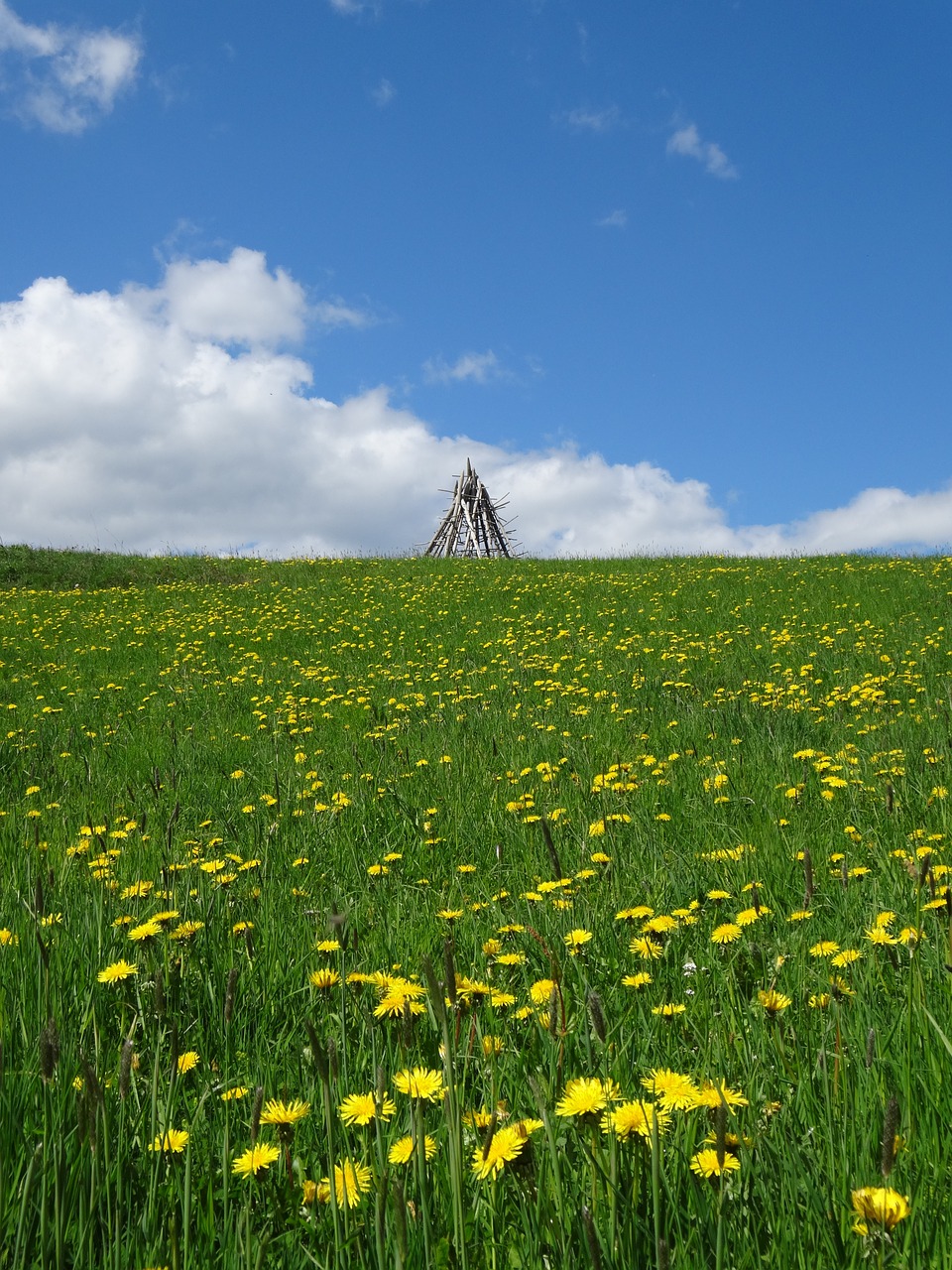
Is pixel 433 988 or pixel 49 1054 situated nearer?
pixel 433 988

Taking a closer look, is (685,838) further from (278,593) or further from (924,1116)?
(278,593)

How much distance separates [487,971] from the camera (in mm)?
2334

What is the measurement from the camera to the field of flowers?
4.16 feet

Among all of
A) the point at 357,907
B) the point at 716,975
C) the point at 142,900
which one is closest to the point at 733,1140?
the point at 716,975

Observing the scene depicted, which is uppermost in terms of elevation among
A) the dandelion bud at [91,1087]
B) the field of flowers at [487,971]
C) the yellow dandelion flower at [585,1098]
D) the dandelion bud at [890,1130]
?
the dandelion bud at [91,1087]

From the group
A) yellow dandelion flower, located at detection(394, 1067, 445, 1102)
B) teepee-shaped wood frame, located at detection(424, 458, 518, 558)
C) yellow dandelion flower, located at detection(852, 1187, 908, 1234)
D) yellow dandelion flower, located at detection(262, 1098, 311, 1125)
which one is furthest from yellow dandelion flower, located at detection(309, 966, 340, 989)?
teepee-shaped wood frame, located at detection(424, 458, 518, 558)

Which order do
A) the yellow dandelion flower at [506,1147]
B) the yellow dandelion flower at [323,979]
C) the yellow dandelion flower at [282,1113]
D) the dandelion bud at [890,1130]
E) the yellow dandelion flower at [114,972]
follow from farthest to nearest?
the yellow dandelion flower at [114,972] → the yellow dandelion flower at [323,979] → the yellow dandelion flower at [282,1113] → the yellow dandelion flower at [506,1147] → the dandelion bud at [890,1130]

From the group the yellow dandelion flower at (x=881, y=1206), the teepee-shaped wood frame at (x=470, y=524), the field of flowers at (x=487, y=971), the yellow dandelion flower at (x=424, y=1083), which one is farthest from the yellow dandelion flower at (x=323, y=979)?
the teepee-shaped wood frame at (x=470, y=524)

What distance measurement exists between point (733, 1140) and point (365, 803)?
138 inches

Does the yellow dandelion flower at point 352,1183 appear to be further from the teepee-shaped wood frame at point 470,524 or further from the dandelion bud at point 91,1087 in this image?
the teepee-shaped wood frame at point 470,524

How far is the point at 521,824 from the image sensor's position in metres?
4.15

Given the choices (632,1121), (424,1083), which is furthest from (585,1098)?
(424,1083)

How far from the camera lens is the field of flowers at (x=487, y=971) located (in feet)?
4.16

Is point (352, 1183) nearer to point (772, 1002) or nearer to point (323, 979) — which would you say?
point (323, 979)
